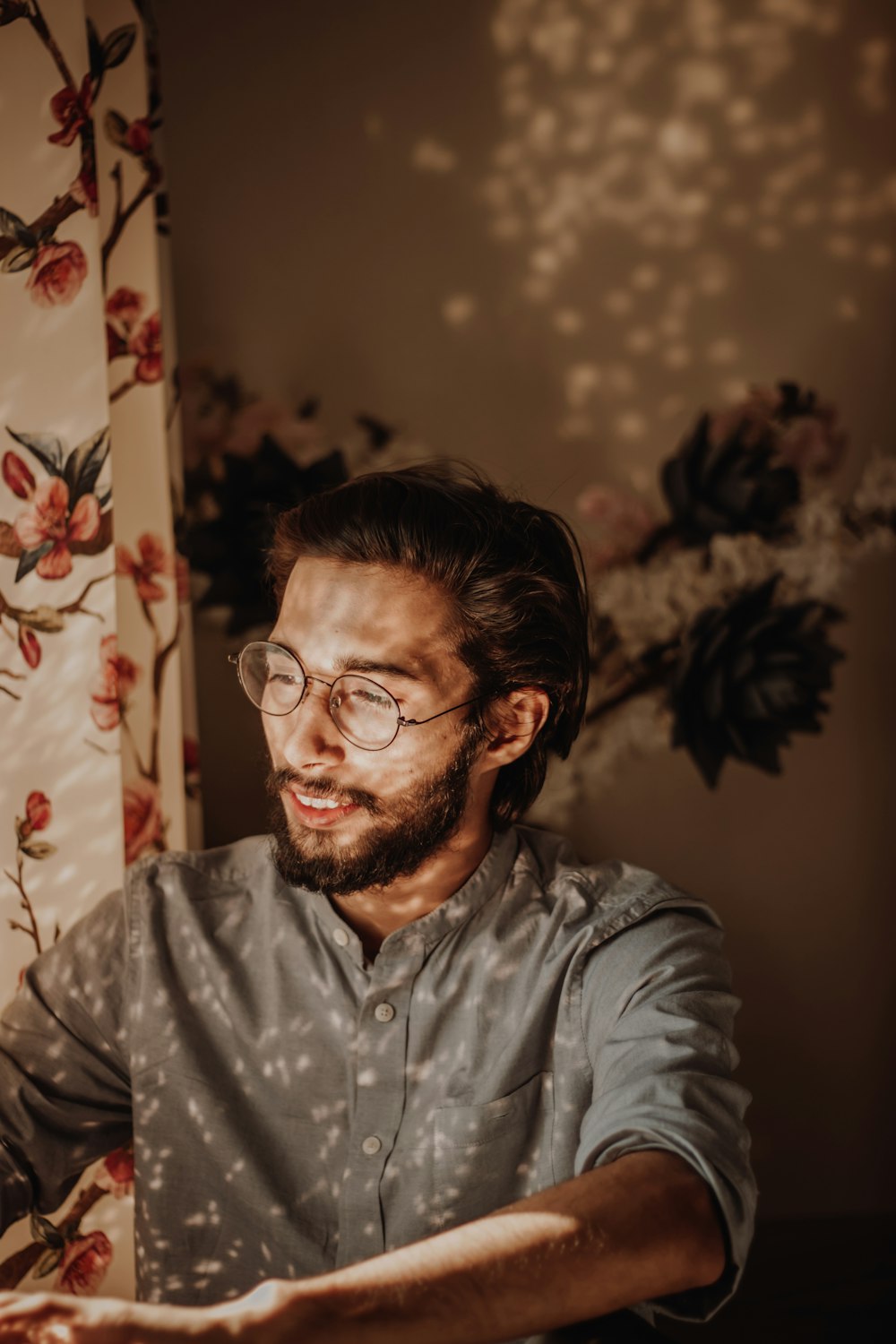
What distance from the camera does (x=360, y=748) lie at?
1.31 metres

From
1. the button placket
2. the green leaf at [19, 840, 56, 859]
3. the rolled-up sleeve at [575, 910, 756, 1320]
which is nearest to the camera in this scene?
the rolled-up sleeve at [575, 910, 756, 1320]

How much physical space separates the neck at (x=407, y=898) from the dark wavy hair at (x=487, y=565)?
0.35 ft

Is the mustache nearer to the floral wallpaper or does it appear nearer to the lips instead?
the lips

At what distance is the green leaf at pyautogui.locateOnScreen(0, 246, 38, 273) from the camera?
4.28 feet

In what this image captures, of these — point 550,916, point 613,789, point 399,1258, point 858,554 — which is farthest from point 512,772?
point 858,554

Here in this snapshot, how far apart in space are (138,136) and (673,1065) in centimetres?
143

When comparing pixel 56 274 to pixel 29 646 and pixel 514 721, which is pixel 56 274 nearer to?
pixel 29 646

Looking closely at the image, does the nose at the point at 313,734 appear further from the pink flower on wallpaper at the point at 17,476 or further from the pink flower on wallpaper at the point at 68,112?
the pink flower on wallpaper at the point at 68,112

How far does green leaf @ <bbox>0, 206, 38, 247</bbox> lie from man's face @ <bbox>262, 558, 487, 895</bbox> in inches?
20.9

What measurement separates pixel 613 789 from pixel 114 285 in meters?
1.29

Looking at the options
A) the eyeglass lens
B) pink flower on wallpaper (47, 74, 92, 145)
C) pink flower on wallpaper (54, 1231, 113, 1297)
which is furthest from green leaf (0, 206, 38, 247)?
pink flower on wallpaper (54, 1231, 113, 1297)

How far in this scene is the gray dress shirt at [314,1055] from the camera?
1.30 meters

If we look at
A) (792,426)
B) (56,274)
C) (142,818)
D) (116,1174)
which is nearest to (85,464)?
(56,274)

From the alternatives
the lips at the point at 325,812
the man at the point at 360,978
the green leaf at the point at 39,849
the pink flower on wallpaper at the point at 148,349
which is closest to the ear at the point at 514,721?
the man at the point at 360,978
